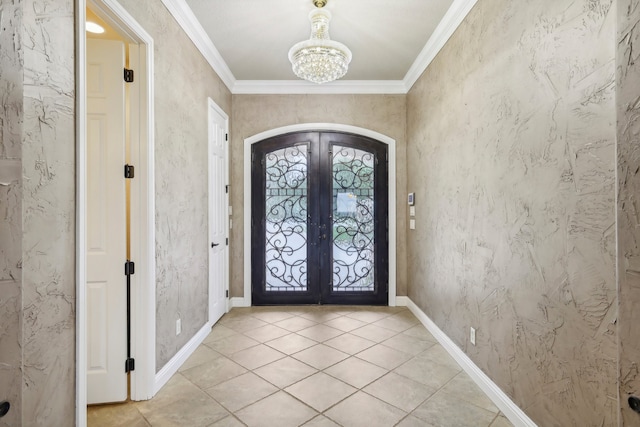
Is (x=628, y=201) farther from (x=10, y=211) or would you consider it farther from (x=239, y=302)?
(x=239, y=302)

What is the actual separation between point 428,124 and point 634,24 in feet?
9.95

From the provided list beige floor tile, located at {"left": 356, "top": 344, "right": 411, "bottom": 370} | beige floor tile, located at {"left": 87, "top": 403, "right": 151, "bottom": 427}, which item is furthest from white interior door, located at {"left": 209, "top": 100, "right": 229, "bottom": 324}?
beige floor tile, located at {"left": 356, "top": 344, "right": 411, "bottom": 370}

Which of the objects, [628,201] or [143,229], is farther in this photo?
[143,229]

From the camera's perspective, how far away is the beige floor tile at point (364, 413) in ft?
6.66

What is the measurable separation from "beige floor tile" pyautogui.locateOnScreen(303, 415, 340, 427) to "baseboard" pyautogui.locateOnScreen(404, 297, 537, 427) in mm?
1074

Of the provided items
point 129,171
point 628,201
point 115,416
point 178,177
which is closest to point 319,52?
point 178,177

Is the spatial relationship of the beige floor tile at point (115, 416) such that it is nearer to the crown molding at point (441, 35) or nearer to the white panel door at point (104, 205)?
the white panel door at point (104, 205)

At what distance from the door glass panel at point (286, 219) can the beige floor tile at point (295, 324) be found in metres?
0.64

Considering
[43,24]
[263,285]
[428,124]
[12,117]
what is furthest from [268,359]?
[428,124]

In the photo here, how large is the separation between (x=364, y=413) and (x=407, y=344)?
1.23m

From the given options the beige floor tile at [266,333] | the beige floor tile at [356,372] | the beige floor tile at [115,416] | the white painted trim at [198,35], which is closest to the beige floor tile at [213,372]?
the beige floor tile at [115,416]

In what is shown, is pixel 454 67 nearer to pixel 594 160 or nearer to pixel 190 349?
pixel 594 160

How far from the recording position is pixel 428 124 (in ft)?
11.9

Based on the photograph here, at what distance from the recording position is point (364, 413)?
2.12m
